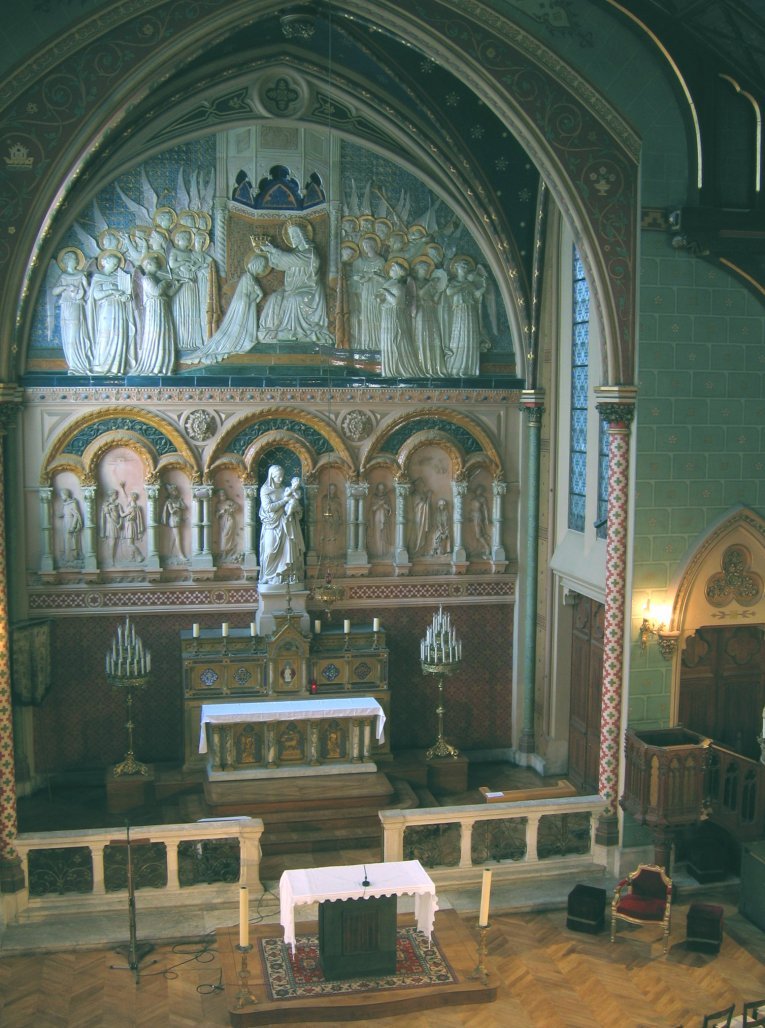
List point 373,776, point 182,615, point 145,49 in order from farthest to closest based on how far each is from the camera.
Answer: point 182,615 < point 373,776 < point 145,49

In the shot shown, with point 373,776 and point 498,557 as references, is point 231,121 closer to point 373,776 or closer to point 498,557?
point 498,557

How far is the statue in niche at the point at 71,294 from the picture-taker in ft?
59.1

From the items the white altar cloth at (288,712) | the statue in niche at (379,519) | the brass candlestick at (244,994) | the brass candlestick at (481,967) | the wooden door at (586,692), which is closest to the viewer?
the brass candlestick at (244,994)

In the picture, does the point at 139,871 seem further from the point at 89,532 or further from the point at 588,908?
A: the point at 89,532

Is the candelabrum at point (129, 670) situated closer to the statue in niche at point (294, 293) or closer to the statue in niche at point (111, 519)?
the statue in niche at point (111, 519)

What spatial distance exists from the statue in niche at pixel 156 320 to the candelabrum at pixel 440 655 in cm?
556

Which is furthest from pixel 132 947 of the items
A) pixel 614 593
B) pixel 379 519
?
pixel 379 519

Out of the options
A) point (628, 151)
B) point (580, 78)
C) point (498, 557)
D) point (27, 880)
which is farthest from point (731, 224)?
point (27, 880)

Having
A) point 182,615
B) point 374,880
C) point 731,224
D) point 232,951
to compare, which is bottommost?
point 232,951

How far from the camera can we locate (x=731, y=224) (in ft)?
47.6

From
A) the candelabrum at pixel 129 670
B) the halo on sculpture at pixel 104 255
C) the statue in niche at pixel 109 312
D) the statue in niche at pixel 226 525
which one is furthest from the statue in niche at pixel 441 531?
the halo on sculpture at pixel 104 255

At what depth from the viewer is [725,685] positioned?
51.8 feet

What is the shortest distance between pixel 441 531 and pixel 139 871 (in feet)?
23.9

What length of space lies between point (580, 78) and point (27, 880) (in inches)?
440
